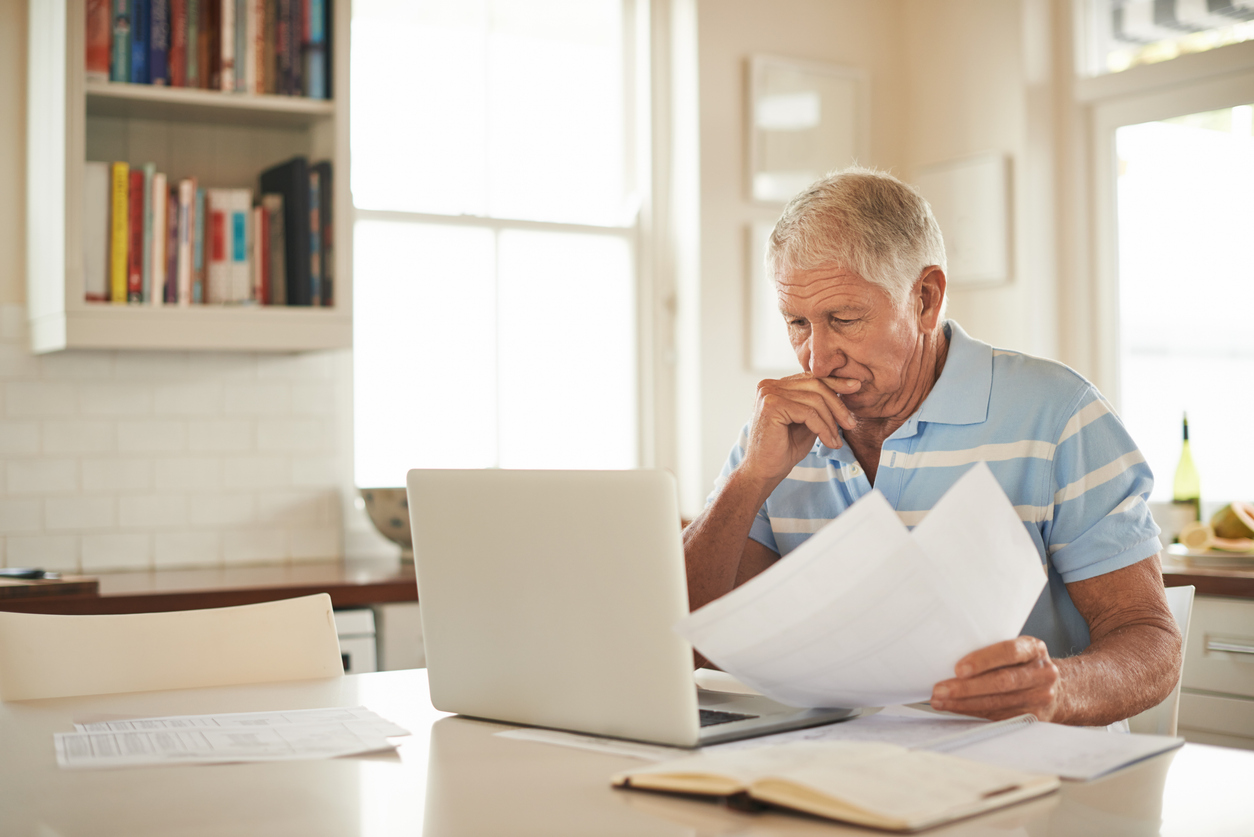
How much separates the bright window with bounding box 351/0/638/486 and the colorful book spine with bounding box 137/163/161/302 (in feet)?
2.36

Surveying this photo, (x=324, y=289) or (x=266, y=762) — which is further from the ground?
(x=324, y=289)

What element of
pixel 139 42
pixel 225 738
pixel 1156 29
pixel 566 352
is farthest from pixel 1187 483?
pixel 139 42

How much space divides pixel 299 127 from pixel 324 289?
48 centimetres

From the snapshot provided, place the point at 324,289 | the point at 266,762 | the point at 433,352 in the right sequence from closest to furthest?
the point at 266,762 < the point at 324,289 < the point at 433,352

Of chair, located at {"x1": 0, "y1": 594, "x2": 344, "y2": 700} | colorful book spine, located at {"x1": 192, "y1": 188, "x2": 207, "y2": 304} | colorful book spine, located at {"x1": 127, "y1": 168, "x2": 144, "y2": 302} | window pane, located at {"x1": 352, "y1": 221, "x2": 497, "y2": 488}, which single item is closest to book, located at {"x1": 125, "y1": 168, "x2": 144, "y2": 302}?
colorful book spine, located at {"x1": 127, "y1": 168, "x2": 144, "y2": 302}

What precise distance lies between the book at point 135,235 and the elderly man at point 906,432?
1.71m

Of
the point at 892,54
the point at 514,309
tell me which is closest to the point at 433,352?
the point at 514,309

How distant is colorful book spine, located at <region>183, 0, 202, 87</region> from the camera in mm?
2863

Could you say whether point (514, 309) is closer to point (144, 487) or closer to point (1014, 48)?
point (144, 487)

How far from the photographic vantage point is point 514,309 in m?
3.66

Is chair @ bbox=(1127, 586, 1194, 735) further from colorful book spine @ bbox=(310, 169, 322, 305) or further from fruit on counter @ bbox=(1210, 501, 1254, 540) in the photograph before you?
colorful book spine @ bbox=(310, 169, 322, 305)

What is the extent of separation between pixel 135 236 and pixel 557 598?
2090 mm

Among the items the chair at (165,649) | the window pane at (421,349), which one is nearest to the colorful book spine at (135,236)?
the window pane at (421,349)

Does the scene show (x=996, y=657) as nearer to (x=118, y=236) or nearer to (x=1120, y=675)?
(x=1120, y=675)
